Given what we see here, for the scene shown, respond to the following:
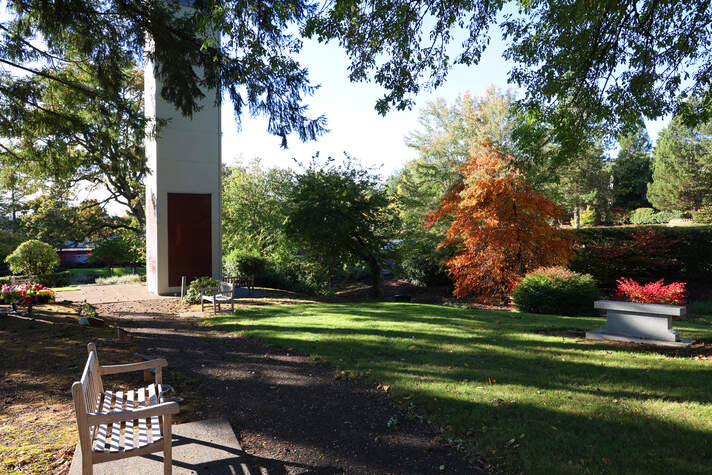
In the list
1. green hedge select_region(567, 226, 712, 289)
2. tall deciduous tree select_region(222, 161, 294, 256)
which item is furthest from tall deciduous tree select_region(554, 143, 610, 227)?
tall deciduous tree select_region(222, 161, 294, 256)

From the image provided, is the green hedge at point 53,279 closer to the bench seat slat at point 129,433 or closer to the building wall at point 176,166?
the building wall at point 176,166

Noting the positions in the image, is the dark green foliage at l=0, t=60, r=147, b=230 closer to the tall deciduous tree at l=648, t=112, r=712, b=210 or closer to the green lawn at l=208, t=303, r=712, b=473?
the green lawn at l=208, t=303, r=712, b=473

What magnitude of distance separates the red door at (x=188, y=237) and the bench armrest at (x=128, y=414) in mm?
12757

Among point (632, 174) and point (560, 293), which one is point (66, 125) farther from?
point (632, 174)

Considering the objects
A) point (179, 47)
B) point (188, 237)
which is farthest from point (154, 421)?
point (188, 237)

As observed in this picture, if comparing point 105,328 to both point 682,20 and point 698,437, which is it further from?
point 682,20

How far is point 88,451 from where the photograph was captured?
2449 millimetres

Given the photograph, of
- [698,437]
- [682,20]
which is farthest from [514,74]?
[698,437]

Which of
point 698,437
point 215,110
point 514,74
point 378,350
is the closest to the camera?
point 698,437

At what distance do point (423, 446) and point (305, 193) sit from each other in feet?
42.8

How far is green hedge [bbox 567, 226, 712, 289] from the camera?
1614 centimetres

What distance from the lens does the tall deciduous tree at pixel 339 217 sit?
15.0 meters

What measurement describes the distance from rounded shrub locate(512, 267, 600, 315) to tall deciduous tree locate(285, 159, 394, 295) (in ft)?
20.5

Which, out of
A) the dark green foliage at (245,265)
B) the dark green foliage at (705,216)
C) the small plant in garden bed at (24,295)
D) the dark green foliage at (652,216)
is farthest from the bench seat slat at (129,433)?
the dark green foliage at (652,216)
